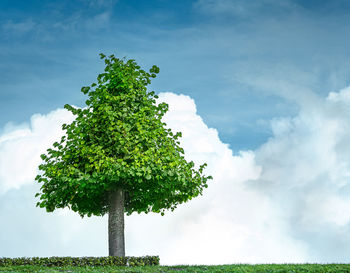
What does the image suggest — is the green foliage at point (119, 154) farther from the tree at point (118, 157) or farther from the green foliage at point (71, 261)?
the green foliage at point (71, 261)

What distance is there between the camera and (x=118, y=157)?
16.8m

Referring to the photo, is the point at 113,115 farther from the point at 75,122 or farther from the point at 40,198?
the point at 40,198

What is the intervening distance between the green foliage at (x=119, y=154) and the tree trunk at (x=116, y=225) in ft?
1.95

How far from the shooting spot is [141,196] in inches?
762

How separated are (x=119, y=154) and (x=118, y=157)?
0.73 feet

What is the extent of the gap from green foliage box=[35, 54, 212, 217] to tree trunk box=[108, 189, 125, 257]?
0.59 meters

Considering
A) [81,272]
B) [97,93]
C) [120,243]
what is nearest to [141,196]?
[120,243]

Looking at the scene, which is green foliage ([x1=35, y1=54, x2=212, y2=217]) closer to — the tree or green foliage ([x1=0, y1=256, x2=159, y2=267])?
the tree

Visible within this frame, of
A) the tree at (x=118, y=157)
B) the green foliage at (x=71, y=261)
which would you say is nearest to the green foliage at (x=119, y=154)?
the tree at (x=118, y=157)

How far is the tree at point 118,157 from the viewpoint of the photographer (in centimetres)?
1622

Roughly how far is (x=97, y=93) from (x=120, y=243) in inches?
272

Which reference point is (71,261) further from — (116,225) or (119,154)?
(119,154)

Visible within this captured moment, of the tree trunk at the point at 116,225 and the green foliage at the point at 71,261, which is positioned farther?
the tree trunk at the point at 116,225

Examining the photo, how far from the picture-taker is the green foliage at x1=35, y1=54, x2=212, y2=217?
16188 mm
